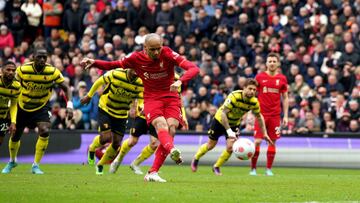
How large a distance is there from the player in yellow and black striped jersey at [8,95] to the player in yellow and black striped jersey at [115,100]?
1.55m

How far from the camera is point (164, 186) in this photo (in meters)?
14.9

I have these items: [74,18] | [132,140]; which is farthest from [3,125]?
[74,18]

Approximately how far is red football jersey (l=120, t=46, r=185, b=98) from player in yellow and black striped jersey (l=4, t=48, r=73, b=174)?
2946 mm

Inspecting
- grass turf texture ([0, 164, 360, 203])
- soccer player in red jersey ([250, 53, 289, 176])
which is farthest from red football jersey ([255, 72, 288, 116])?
grass turf texture ([0, 164, 360, 203])

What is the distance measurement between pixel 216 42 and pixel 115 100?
1062 centimetres

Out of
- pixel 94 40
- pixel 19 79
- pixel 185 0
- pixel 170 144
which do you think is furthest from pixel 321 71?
pixel 170 144

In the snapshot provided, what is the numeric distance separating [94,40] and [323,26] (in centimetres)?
787

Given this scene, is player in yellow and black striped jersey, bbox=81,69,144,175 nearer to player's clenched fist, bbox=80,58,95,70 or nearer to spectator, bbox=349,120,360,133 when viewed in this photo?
player's clenched fist, bbox=80,58,95,70

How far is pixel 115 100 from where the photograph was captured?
20.0m

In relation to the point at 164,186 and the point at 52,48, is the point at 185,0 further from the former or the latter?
the point at 164,186

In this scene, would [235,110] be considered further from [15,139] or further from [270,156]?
[15,139]

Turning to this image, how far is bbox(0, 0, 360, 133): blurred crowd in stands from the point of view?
2680cm

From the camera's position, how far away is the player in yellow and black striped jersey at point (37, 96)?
61.5 feet

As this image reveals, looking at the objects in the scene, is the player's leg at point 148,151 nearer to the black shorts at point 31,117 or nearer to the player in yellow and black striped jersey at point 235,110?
the player in yellow and black striped jersey at point 235,110
